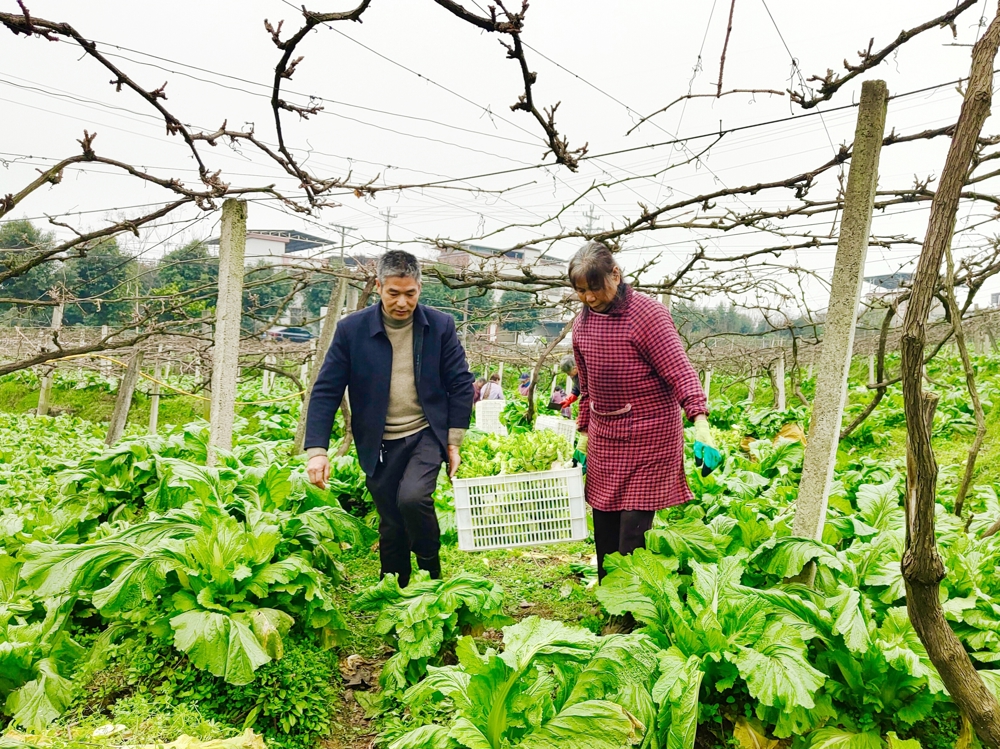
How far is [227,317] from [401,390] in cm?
146

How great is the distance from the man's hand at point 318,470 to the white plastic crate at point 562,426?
1279mm

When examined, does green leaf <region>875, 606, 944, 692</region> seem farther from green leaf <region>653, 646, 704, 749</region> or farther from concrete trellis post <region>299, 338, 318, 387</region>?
concrete trellis post <region>299, 338, 318, 387</region>

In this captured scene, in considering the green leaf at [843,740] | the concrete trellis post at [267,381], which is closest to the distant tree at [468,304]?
the green leaf at [843,740]

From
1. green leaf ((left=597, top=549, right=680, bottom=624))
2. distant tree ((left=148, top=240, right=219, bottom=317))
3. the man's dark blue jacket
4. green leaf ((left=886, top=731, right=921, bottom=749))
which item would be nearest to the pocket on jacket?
green leaf ((left=597, top=549, right=680, bottom=624))

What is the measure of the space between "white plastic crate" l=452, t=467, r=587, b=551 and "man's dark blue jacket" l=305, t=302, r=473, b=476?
13.8 inches

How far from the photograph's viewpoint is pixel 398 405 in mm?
3986

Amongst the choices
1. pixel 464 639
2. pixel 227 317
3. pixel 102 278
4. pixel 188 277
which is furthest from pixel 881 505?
pixel 188 277

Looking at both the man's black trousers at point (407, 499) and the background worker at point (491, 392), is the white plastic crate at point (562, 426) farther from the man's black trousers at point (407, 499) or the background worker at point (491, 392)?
the background worker at point (491, 392)

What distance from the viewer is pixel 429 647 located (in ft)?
10.6

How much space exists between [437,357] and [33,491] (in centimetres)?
466

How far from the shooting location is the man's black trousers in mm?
3883

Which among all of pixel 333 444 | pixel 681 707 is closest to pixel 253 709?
pixel 681 707

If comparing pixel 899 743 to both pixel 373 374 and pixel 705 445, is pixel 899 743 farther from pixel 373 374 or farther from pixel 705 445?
pixel 373 374

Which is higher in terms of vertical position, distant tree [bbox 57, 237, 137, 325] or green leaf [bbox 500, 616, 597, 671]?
distant tree [bbox 57, 237, 137, 325]
